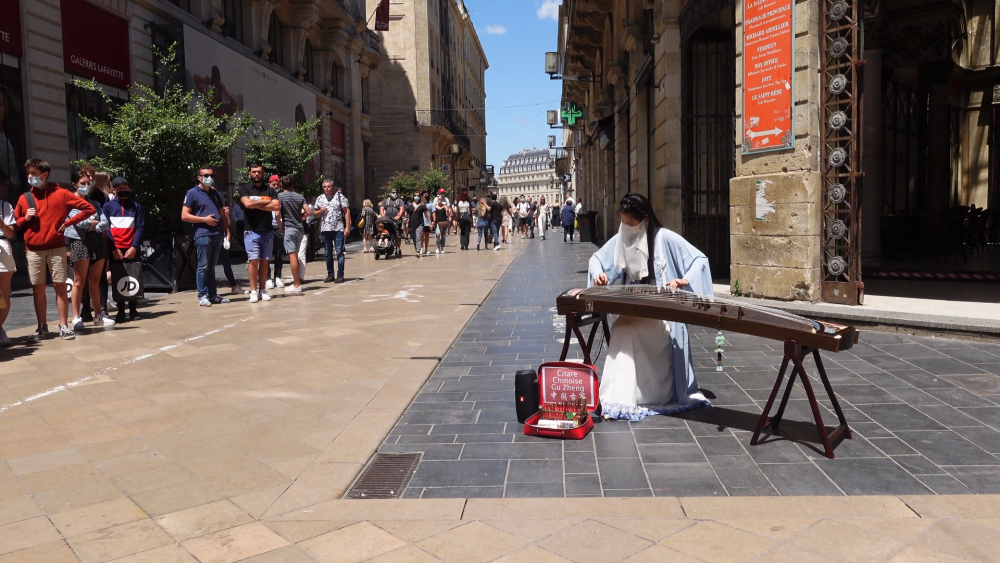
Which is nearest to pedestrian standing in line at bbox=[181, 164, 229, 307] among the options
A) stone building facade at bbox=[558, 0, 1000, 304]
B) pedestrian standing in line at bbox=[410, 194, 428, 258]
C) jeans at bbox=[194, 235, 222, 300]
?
jeans at bbox=[194, 235, 222, 300]

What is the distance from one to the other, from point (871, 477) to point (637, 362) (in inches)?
60.4

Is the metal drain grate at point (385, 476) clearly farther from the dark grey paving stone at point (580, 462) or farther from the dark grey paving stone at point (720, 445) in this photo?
the dark grey paving stone at point (720, 445)

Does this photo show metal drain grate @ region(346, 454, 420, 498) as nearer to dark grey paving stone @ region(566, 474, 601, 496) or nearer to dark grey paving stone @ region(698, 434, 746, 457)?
dark grey paving stone @ region(566, 474, 601, 496)

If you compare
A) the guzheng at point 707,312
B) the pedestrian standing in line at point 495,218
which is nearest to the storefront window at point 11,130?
the guzheng at point 707,312

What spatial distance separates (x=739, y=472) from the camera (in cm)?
381

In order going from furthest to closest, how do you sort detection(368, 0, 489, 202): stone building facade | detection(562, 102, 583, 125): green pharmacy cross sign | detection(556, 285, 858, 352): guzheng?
detection(368, 0, 489, 202): stone building facade
detection(562, 102, 583, 125): green pharmacy cross sign
detection(556, 285, 858, 352): guzheng

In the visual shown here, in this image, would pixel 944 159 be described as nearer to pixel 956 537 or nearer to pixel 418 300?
pixel 418 300

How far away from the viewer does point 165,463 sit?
412 centimetres

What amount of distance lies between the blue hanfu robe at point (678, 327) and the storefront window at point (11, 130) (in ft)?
41.0

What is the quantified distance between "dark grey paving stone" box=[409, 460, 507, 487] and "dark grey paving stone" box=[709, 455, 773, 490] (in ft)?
3.39

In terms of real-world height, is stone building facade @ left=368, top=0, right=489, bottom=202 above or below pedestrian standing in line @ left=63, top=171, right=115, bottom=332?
above

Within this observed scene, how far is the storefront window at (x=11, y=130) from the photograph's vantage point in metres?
13.6

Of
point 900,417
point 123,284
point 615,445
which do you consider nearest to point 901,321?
point 900,417

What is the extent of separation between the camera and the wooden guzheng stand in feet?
12.9
